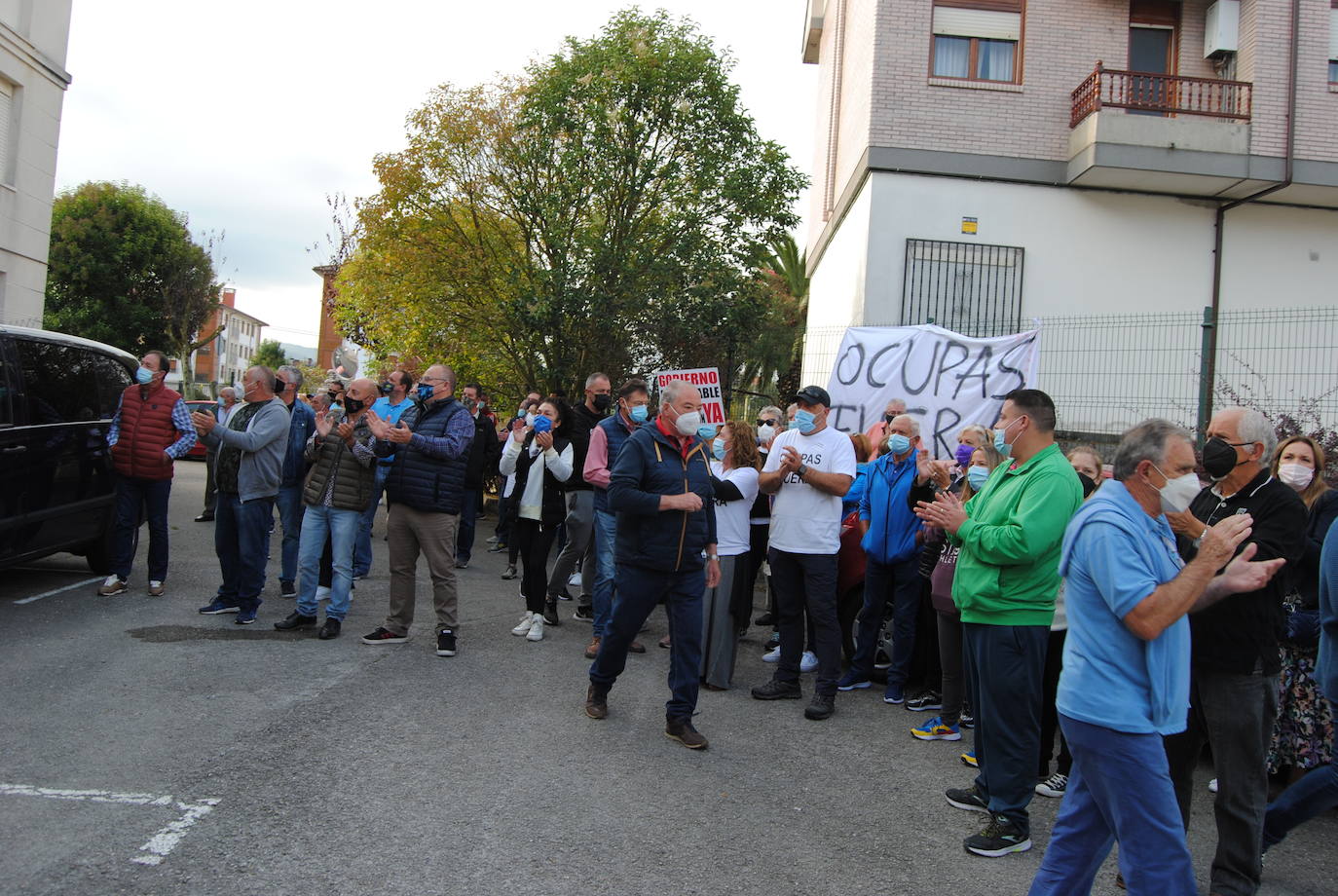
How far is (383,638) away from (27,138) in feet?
46.8

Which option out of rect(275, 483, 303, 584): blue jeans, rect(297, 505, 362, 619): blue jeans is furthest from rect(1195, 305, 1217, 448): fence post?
rect(275, 483, 303, 584): blue jeans

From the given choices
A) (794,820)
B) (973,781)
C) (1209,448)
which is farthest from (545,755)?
(1209,448)

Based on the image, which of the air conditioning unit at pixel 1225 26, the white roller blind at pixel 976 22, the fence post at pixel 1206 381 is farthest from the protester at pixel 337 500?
the air conditioning unit at pixel 1225 26

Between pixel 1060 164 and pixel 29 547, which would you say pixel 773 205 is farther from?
pixel 29 547

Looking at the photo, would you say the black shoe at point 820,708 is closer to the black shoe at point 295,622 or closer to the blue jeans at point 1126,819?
the blue jeans at point 1126,819

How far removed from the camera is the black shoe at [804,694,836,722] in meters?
6.20

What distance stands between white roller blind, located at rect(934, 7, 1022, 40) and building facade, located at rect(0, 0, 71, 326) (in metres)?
14.4

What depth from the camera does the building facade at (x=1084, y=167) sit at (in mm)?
14094

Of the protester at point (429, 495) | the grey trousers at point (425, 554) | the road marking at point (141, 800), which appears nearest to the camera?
the road marking at point (141, 800)

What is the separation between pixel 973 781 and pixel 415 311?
45.0 feet

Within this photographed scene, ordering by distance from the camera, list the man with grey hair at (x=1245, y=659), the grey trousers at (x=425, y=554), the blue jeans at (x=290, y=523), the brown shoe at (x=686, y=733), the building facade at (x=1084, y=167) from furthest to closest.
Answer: the building facade at (x=1084, y=167) → the blue jeans at (x=290, y=523) → the grey trousers at (x=425, y=554) → the brown shoe at (x=686, y=733) → the man with grey hair at (x=1245, y=659)

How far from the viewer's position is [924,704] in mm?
6672

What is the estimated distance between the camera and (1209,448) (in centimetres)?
399

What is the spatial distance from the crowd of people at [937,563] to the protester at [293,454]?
1.0 inches
